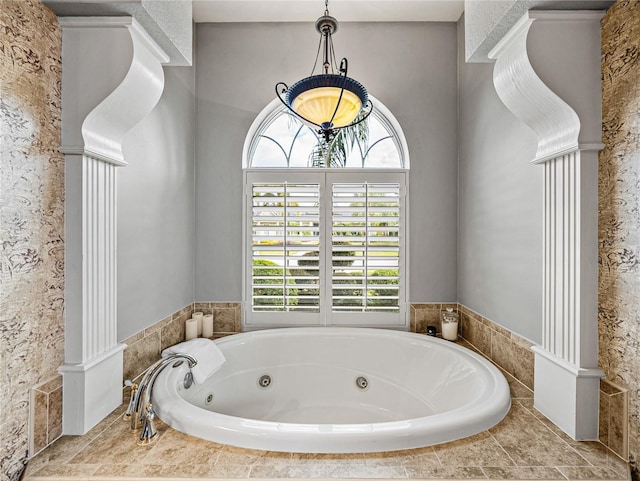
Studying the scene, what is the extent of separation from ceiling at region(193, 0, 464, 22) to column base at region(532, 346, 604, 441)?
7.22 feet

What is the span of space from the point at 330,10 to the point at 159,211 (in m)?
1.72

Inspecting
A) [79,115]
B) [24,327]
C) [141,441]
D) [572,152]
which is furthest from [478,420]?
[79,115]

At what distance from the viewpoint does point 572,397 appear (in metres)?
1.23

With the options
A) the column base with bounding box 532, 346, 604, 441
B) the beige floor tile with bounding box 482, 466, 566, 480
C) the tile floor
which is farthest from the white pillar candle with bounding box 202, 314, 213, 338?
the column base with bounding box 532, 346, 604, 441

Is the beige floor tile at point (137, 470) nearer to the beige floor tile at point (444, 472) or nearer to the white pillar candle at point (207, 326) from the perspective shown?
the beige floor tile at point (444, 472)

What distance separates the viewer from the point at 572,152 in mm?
1245

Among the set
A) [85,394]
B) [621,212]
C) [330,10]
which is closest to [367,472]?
[85,394]

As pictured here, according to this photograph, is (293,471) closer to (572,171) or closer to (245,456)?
(245,456)

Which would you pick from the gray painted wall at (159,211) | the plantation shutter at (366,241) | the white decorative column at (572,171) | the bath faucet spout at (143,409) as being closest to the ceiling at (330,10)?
the gray painted wall at (159,211)

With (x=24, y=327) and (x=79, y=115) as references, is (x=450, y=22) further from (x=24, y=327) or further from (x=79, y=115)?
(x=24, y=327)

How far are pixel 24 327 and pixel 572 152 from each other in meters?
1.94

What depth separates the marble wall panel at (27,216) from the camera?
1061mm

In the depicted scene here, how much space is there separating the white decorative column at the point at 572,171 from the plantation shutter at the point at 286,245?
148 cm

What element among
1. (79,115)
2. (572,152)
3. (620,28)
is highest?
(620,28)
